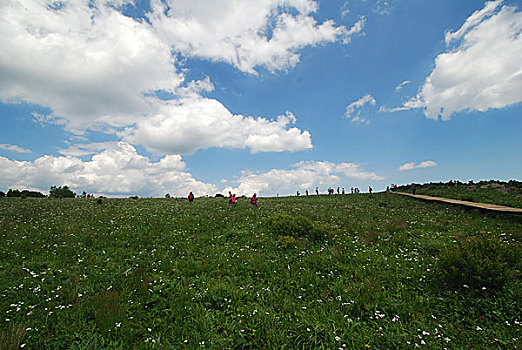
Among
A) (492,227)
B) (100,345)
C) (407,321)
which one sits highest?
(492,227)

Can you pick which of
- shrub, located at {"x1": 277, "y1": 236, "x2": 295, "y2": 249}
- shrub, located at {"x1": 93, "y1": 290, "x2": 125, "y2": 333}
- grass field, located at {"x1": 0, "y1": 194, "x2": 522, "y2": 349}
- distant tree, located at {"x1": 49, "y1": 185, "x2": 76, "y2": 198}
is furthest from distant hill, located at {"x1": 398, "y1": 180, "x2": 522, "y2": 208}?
distant tree, located at {"x1": 49, "y1": 185, "x2": 76, "y2": 198}

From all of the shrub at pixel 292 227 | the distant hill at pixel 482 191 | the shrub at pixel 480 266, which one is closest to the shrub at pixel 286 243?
the shrub at pixel 292 227

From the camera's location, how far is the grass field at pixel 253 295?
5148 mm

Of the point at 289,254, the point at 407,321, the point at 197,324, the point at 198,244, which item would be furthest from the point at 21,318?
the point at 407,321

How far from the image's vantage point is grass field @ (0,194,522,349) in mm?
5148

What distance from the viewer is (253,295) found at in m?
6.95

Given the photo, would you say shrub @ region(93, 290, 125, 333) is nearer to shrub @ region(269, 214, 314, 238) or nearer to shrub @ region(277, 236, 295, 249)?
shrub @ region(277, 236, 295, 249)

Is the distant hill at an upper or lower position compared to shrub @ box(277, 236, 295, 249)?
upper

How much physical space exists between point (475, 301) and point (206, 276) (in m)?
7.81

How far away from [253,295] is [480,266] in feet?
21.2

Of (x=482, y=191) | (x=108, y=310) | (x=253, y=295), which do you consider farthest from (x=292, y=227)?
(x=482, y=191)

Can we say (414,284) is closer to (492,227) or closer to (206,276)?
(206,276)

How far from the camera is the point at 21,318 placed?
5.93 m

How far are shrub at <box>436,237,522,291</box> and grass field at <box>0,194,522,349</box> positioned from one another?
6cm
